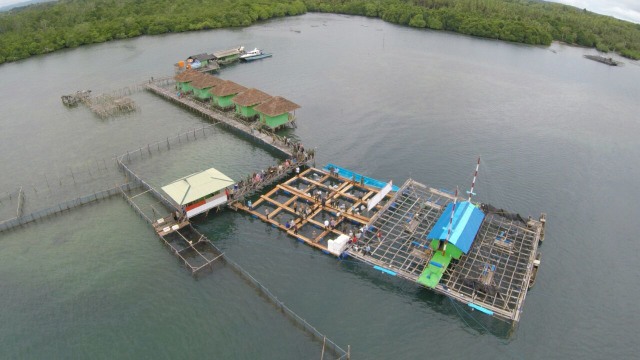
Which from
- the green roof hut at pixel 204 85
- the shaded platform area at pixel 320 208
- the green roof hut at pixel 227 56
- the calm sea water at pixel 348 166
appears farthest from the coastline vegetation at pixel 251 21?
the shaded platform area at pixel 320 208

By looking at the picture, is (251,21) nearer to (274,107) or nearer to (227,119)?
(227,119)

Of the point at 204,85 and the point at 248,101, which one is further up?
the point at 248,101

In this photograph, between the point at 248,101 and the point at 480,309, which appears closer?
the point at 480,309

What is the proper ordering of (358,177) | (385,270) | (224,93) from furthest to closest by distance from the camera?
(224,93) → (358,177) → (385,270)

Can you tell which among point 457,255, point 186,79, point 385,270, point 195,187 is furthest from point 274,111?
point 457,255

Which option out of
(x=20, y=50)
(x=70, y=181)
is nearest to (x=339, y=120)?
(x=70, y=181)

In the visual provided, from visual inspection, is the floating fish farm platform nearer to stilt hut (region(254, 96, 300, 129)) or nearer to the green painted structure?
the green painted structure

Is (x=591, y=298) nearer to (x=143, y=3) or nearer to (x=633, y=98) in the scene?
(x=633, y=98)
